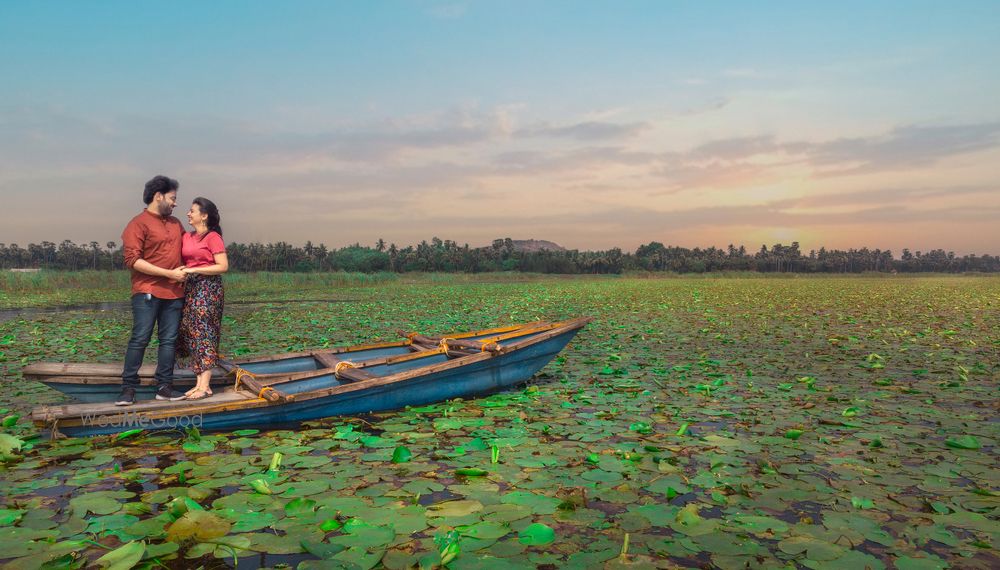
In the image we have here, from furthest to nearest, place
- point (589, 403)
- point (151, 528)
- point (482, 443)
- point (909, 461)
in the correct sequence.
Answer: point (589, 403)
point (482, 443)
point (909, 461)
point (151, 528)

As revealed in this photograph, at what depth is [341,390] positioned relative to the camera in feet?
15.4

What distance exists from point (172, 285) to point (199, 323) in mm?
351

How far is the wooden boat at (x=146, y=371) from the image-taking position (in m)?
4.43

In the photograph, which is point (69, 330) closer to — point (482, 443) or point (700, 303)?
point (482, 443)

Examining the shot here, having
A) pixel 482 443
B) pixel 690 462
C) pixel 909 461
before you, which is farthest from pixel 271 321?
pixel 909 461

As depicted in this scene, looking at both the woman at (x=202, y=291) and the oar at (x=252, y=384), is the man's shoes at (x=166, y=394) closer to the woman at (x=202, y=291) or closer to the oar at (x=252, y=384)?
the woman at (x=202, y=291)

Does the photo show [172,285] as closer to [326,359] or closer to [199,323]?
[199,323]

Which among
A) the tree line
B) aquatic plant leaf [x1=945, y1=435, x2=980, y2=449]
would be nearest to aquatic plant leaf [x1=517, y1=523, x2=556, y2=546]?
aquatic plant leaf [x1=945, y1=435, x2=980, y2=449]

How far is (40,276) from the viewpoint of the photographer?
977 inches

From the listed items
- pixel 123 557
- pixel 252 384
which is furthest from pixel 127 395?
pixel 123 557

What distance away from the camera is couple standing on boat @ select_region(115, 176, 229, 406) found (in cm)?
416

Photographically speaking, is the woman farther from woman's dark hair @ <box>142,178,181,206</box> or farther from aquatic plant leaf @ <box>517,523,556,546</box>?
aquatic plant leaf @ <box>517,523,556,546</box>

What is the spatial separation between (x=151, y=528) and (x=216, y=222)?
8.06 ft

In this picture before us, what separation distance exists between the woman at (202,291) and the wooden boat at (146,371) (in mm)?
405
